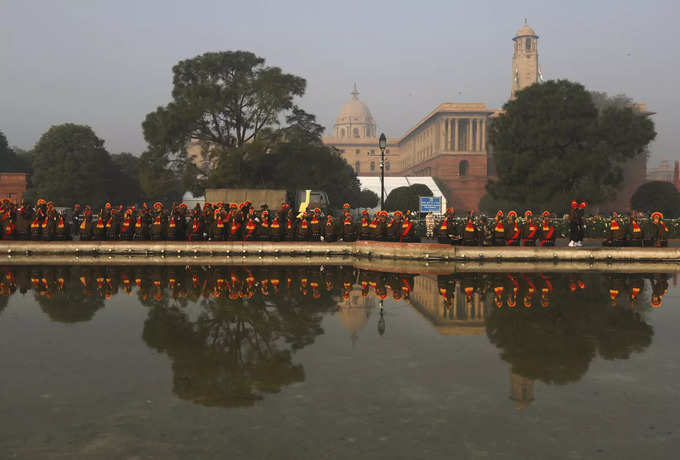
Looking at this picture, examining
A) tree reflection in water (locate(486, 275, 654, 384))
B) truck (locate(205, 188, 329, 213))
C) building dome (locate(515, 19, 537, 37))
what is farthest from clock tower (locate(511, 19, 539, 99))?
tree reflection in water (locate(486, 275, 654, 384))

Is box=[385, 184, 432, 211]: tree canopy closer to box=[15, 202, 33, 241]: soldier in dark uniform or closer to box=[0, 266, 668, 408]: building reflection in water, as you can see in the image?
box=[15, 202, 33, 241]: soldier in dark uniform

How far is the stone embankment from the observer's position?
15.5 meters

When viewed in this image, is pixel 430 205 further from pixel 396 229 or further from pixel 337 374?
pixel 337 374

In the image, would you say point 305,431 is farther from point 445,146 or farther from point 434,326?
point 445,146

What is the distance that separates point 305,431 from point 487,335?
3.80 meters

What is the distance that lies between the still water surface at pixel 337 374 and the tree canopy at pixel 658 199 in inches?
1424

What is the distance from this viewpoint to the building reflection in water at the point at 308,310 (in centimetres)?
603

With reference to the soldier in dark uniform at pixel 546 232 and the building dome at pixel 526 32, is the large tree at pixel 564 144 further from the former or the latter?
the building dome at pixel 526 32

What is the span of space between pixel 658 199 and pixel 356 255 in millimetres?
34202

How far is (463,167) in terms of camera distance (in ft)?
332

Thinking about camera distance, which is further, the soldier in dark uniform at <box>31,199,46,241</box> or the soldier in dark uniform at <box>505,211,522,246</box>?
the soldier in dark uniform at <box>31,199,46,241</box>

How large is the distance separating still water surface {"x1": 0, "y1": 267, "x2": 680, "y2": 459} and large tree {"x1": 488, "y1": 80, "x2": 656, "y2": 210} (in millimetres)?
23590

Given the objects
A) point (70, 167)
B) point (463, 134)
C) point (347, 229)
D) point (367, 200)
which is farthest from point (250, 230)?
point (463, 134)

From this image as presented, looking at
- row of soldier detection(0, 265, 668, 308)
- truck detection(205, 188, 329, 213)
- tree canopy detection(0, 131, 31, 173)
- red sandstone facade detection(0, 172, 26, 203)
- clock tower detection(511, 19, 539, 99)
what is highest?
clock tower detection(511, 19, 539, 99)
